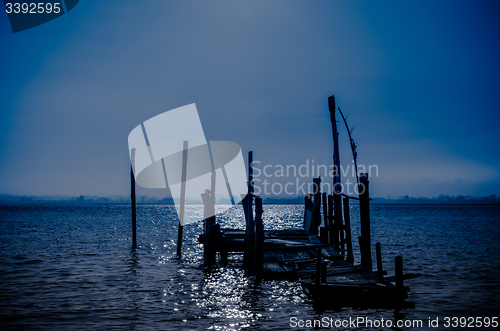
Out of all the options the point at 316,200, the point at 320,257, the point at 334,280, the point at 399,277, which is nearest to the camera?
the point at 399,277

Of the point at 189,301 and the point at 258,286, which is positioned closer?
the point at 189,301

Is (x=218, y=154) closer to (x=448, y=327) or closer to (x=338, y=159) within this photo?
(x=338, y=159)

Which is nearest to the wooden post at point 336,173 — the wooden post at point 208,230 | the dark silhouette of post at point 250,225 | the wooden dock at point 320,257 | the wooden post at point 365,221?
the wooden dock at point 320,257

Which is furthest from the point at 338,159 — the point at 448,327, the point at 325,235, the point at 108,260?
the point at 108,260

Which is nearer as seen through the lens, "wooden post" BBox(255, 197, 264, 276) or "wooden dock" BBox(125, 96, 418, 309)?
"wooden dock" BBox(125, 96, 418, 309)

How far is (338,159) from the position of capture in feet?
51.9

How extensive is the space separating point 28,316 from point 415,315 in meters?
10.5

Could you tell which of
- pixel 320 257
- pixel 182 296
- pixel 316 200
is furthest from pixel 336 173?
Result: pixel 182 296

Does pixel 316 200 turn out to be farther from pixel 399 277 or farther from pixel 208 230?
pixel 399 277

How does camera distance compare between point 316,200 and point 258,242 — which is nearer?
point 258,242

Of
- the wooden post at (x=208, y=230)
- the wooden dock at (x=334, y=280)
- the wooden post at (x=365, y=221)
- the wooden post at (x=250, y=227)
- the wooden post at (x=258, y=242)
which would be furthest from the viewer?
the wooden post at (x=208, y=230)

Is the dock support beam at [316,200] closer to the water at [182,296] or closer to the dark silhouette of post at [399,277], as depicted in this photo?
the water at [182,296]

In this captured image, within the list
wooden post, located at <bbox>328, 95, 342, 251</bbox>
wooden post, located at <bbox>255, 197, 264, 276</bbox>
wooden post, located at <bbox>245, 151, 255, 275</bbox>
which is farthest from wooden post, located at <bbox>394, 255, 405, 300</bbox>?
wooden post, located at <bbox>328, 95, 342, 251</bbox>

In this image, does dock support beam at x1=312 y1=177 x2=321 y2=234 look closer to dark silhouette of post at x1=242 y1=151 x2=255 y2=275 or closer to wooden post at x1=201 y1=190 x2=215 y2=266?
wooden post at x1=201 y1=190 x2=215 y2=266
